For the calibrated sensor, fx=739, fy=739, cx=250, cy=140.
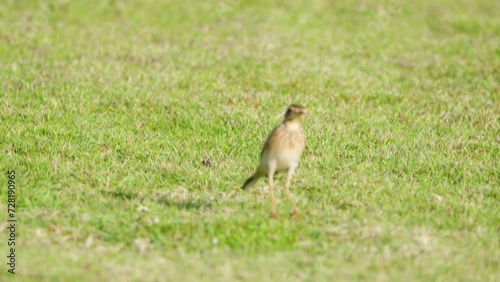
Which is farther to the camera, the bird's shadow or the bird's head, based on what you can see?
the bird's shadow

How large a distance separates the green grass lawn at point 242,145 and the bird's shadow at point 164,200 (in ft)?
0.12

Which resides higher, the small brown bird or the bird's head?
the bird's head

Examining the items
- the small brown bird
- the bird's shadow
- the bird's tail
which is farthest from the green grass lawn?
the small brown bird

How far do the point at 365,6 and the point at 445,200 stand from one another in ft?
39.1

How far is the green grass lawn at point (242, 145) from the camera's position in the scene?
6797 mm

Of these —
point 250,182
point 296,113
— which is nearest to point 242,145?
point 250,182

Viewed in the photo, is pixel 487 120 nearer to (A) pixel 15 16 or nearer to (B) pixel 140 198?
(B) pixel 140 198

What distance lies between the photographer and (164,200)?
8.15 m

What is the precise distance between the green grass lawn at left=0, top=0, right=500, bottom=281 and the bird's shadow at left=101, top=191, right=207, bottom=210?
1.4 inches

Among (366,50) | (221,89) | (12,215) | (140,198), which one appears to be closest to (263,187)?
(140,198)

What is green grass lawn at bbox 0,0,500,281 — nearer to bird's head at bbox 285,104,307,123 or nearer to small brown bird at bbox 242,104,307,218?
small brown bird at bbox 242,104,307,218

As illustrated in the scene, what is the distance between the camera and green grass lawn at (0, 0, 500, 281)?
6797 mm

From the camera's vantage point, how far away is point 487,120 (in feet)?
37.1

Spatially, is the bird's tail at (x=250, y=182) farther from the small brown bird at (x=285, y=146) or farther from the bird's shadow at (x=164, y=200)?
the bird's shadow at (x=164, y=200)
